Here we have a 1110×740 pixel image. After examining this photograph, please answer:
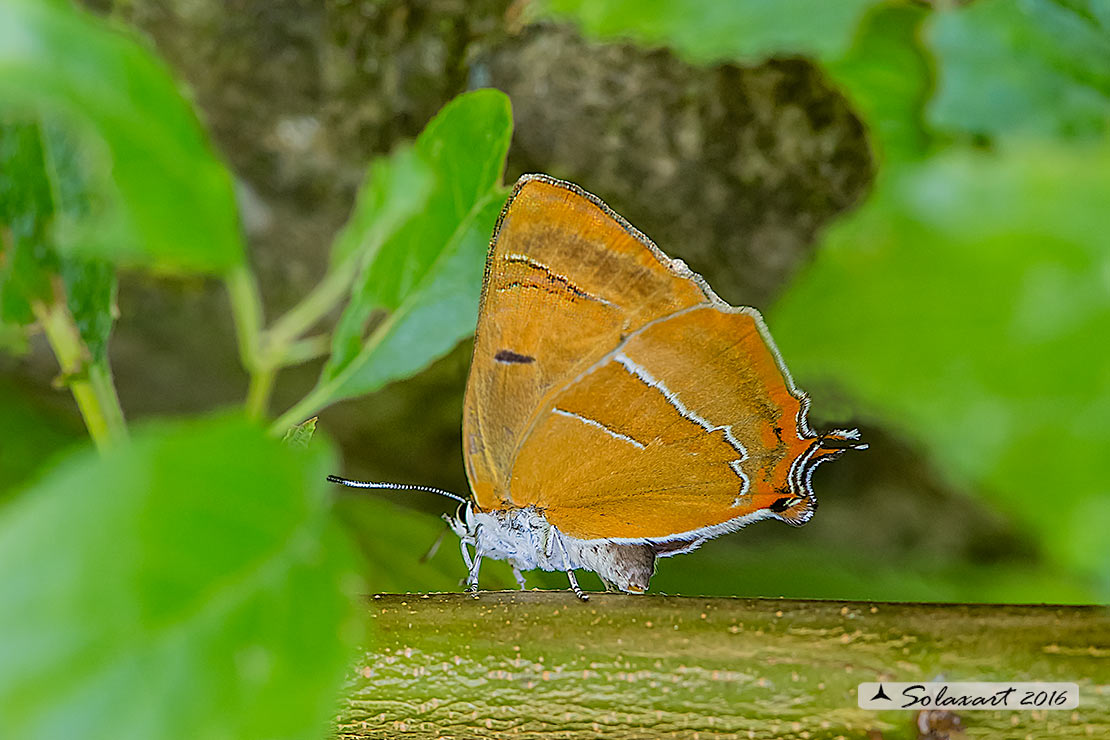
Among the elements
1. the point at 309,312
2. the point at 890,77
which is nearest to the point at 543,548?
the point at 309,312

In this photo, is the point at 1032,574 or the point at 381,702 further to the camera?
the point at 1032,574

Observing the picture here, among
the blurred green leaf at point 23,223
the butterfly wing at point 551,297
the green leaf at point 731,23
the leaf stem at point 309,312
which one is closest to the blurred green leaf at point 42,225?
the blurred green leaf at point 23,223

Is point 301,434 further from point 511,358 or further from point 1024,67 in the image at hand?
point 1024,67

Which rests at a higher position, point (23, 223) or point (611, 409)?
point (23, 223)

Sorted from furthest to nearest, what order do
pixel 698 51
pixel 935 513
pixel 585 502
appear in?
pixel 935 513, pixel 698 51, pixel 585 502

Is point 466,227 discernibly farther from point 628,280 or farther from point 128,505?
point 128,505

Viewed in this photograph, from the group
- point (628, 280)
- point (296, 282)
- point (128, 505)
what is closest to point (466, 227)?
point (628, 280)
